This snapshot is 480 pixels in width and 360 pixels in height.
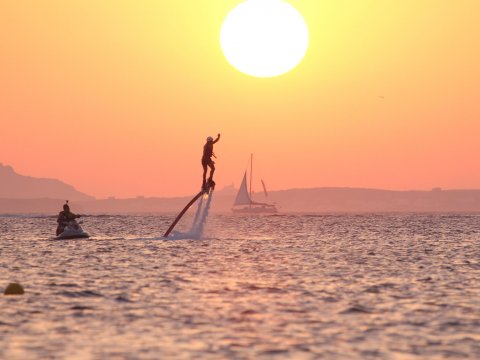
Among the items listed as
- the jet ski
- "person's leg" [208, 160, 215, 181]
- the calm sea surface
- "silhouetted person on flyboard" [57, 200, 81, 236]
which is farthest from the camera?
the jet ski

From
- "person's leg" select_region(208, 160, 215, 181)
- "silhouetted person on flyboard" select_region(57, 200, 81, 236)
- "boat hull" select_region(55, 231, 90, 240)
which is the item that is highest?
"person's leg" select_region(208, 160, 215, 181)

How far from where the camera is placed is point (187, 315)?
2480 cm

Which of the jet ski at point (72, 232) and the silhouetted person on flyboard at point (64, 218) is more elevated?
the silhouetted person on flyboard at point (64, 218)

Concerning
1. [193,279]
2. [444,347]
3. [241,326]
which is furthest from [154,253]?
[444,347]

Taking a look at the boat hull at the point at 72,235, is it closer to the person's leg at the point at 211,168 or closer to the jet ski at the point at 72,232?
the jet ski at the point at 72,232

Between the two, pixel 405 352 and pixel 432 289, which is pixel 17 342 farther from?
pixel 432 289

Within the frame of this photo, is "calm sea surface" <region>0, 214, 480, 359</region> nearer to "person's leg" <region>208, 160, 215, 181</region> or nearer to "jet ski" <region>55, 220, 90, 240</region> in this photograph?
"person's leg" <region>208, 160, 215, 181</region>

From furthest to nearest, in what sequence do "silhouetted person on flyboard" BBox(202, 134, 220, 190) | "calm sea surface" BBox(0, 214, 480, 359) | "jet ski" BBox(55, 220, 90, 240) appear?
"jet ski" BBox(55, 220, 90, 240) → "silhouetted person on flyboard" BBox(202, 134, 220, 190) → "calm sea surface" BBox(0, 214, 480, 359)

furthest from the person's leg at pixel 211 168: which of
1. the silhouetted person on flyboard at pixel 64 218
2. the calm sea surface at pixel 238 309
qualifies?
the silhouetted person on flyboard at pixel 64 218

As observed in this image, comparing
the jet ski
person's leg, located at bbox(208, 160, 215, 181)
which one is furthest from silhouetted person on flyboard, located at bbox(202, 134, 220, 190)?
the jet ski

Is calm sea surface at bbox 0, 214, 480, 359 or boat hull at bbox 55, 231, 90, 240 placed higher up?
boat hull at bbox 55, 231, 90, 240

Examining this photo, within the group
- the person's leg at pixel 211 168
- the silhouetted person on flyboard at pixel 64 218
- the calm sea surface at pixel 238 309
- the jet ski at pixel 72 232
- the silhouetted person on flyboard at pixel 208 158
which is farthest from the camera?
the jet ski at pixel 72 232

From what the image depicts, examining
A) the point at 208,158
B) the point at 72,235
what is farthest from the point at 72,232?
the point at 208,158

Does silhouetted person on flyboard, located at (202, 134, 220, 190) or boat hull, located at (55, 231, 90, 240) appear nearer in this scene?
silhouetted person on flyboard, located at (202, 134, 220, 190)
